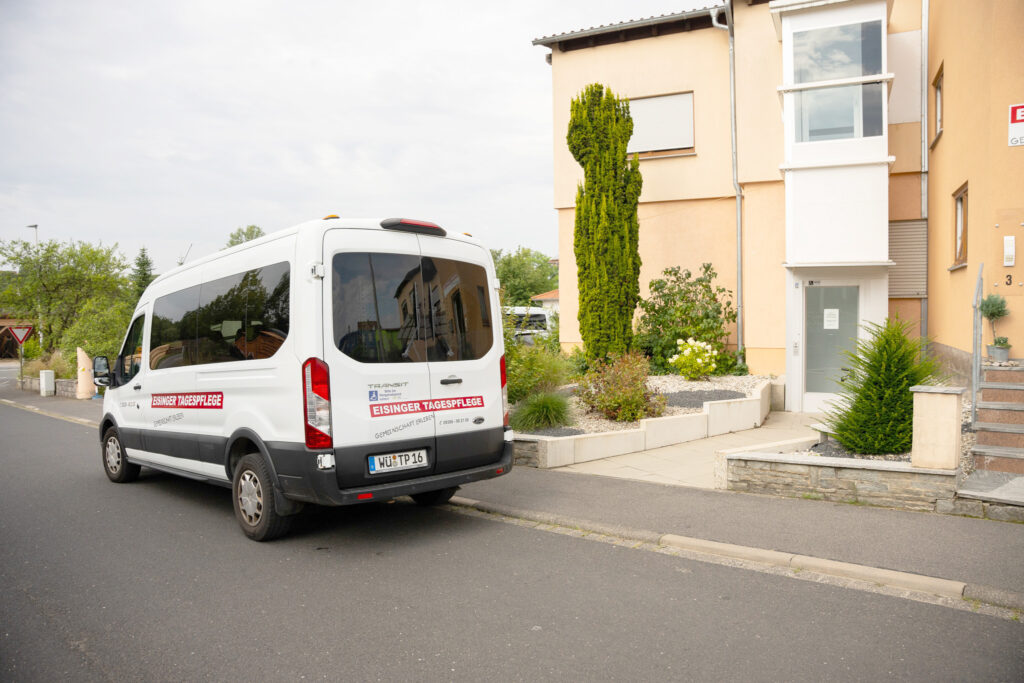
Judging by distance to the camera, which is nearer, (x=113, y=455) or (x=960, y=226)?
(x=113, y=455)

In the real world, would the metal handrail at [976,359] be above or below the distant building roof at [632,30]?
below

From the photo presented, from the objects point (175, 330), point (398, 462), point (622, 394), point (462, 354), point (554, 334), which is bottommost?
point (398, 462)

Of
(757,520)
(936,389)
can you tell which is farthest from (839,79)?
(757,520)

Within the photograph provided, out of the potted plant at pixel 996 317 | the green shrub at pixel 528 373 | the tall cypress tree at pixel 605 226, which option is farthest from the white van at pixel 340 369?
the tall cypress tree at pixel 605 226

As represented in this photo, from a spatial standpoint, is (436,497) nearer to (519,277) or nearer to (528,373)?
(528,373)

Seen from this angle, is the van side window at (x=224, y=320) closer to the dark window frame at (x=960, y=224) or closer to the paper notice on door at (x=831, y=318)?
the dark window frame at (x=960, y=224)

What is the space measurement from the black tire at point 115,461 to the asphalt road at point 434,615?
2.13 meters

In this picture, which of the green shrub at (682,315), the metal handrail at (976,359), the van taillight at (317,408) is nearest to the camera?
the van taillight at (317,408)

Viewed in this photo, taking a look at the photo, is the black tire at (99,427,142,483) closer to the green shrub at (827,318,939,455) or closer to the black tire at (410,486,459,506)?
the black tire at (410,486,459,506)

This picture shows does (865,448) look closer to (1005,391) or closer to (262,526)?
(1005,391)

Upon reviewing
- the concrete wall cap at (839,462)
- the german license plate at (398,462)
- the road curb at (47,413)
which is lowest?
the road curb at (47,413)

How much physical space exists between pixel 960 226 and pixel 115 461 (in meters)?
12.3

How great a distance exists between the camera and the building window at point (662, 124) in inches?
588

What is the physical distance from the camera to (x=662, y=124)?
15133 millimetres
